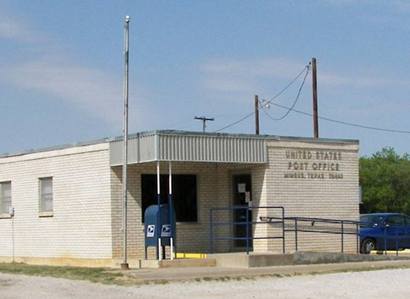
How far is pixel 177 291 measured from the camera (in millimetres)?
19219

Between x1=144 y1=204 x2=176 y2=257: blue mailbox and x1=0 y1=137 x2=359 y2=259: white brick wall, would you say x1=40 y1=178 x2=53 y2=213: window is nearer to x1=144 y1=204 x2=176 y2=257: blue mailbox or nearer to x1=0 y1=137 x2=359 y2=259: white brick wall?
x1=0 y1=137 x2=359 y2=259: white brick wall

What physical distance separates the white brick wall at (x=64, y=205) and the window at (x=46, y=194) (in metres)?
0.18

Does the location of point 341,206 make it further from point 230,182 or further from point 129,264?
point 129,264

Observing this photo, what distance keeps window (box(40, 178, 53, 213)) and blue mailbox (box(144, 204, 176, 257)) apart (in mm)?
5023

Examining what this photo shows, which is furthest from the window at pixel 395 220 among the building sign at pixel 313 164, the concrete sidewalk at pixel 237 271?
the concrete sidewalk at pixel 237 271

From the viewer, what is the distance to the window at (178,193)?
27.8m

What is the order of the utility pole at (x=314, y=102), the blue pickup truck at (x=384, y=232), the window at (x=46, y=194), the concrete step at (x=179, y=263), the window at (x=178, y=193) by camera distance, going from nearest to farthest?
the concrete step at (x=179, y=263) → the window at (x=178, y=193) → the window at (x=46, y=194) → the blue pickup truck at (x=384, y=232) → the utility pole at (x=314, y=102)

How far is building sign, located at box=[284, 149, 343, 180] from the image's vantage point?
93.3 ft

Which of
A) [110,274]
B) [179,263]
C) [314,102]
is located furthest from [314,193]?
[314,102]

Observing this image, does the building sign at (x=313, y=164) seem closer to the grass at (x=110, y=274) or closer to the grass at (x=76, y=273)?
the grass at (x=110, y=274)

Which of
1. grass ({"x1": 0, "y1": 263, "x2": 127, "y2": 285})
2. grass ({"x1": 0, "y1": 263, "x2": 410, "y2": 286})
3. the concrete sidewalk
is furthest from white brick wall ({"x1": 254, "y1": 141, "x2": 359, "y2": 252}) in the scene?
grass ({"x1": 0, "y1": 263, "x2": 127, "y2": 285})

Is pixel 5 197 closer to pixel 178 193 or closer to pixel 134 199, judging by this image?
pixel 134 199

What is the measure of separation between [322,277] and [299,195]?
651 centimetres

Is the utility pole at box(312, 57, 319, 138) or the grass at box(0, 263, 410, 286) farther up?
the utility pole at box(312, 57, 319, 138)
